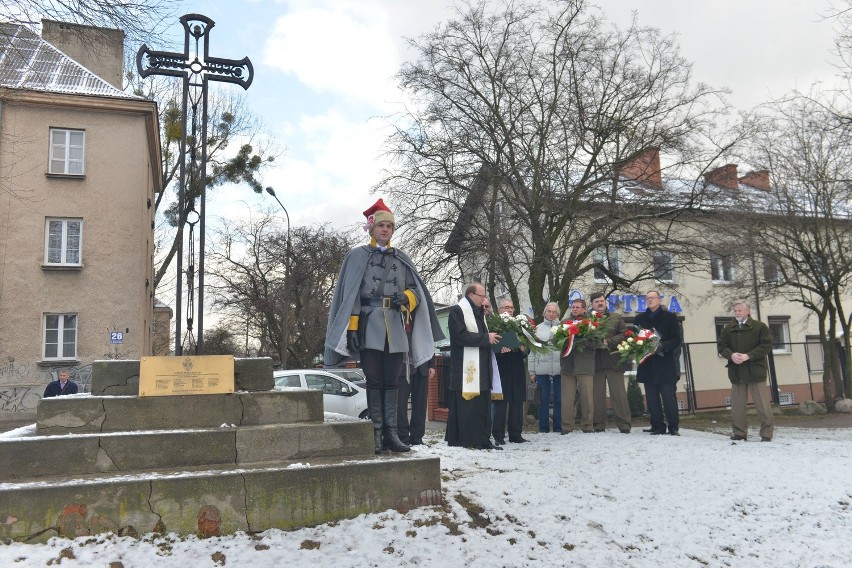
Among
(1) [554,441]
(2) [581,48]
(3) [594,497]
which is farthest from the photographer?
(2) [581,48]

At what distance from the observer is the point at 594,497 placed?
5.54 meters

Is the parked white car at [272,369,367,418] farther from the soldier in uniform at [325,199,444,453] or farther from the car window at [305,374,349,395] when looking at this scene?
the soldier in uniform at [325,199,444,453]

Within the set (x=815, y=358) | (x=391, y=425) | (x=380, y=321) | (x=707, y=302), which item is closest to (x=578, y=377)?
(x=391, y=425)

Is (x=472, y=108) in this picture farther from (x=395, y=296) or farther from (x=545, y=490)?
(x=545, y=490)

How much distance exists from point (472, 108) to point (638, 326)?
22.1 ft

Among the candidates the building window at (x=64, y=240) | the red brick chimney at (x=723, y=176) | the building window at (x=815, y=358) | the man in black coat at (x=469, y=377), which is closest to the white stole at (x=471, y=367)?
the man in black coat at (x=469, y=377)

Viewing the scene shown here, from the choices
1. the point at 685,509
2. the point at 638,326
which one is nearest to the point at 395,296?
the point at 685,509

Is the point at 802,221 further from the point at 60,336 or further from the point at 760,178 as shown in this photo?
the point at 60,336

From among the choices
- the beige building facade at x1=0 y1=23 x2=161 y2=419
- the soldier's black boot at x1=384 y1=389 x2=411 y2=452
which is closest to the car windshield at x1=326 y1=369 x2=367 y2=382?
the beige building facade at x1=0 y1=23 x2=161 y2=419

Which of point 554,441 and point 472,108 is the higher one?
point 472,108

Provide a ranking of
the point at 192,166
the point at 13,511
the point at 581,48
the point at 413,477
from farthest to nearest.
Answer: the point at 581,48
the point at 192,166
the point at 413,477
the point at 13,511

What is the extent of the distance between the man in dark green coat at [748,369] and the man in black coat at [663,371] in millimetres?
727

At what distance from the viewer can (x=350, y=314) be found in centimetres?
568

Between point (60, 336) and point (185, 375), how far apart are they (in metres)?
18.8
